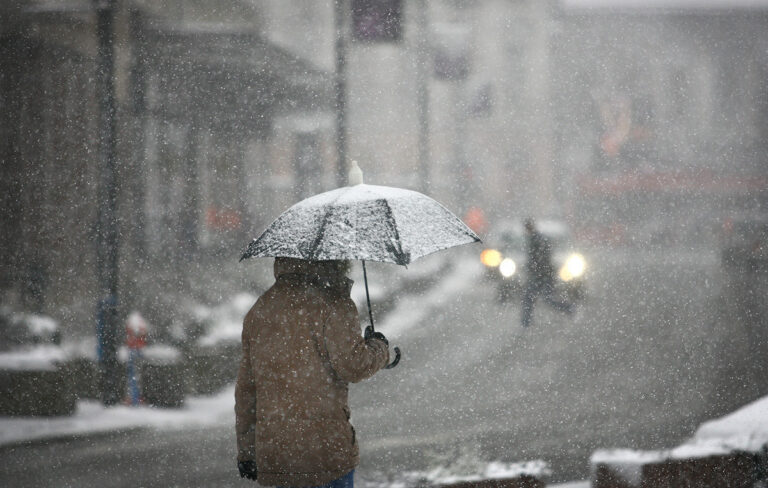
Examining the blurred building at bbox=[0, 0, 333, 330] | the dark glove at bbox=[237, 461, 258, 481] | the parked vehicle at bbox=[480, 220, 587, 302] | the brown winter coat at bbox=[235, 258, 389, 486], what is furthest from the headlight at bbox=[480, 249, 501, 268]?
the dark glove at bbox=[237, 461, 258, 481]

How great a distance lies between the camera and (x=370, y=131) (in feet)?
24.3

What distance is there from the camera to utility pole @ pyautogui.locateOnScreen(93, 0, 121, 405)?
638cm

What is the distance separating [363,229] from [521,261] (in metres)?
4.83

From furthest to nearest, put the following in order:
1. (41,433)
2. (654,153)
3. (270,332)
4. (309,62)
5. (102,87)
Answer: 1. (654,153)
2. (309,62)
3. (102,87)
4. (41,433)
5. (270,332)

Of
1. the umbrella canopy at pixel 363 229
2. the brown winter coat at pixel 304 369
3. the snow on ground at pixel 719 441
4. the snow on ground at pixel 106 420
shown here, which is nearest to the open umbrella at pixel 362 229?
the umbrella canopy at pixel 363 229

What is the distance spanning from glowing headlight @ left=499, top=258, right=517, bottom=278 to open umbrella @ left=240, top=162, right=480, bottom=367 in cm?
448

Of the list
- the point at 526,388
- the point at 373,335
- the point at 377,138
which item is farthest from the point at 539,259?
the point at 373,335

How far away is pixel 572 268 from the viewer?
23.0 ft

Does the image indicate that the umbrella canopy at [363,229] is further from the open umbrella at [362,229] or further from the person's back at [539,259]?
the person's back at [539,259]

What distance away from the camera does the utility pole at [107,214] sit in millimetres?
6375

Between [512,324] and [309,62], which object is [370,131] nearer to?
[309,62]

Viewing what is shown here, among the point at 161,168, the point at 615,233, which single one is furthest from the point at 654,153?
the point at 161,168

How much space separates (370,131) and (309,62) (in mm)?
983

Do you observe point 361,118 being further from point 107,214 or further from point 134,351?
point 134,351
